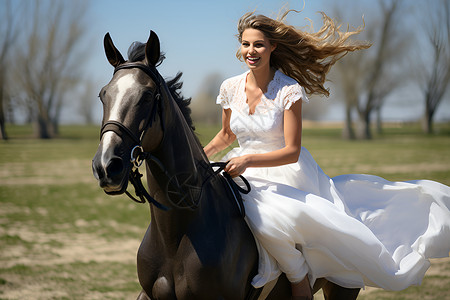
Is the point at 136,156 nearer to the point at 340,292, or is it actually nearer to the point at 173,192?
the point at 173,192

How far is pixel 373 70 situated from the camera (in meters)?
48.5

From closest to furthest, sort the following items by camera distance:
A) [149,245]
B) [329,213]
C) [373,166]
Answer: [149,245], [329,213], [373,166]

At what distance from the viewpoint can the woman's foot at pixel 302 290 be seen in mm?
2965

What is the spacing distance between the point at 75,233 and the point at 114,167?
30.1 ft

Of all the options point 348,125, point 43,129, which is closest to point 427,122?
point 348,125

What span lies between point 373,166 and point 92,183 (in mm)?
13940

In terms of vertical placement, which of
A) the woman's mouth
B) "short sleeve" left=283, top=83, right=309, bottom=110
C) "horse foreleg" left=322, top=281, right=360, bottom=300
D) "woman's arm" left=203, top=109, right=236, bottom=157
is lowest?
"horse foreleg" left=322, top=281, right=360, bottom=300

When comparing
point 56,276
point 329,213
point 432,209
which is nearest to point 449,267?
point 432,209

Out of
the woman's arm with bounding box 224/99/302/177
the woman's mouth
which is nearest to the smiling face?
the woman's mouth

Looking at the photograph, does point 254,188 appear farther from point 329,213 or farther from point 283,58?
point 283,58

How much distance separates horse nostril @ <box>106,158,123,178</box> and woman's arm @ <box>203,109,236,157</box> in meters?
1.46

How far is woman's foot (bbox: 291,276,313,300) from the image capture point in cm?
296

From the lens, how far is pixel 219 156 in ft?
11.3

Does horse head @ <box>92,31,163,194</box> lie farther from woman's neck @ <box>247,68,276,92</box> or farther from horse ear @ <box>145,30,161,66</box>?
woman's neck @ <box>247,68,276,92</box>
